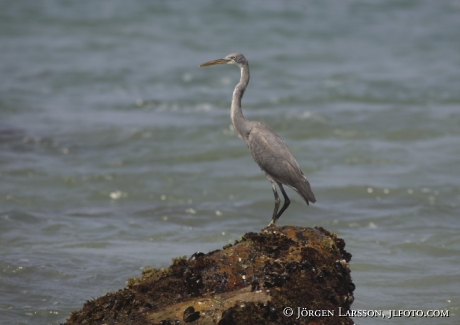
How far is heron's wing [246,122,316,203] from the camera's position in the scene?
664 cm

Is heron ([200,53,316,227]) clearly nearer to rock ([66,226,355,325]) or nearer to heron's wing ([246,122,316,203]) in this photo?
heron's wing ([246,122,316,203])

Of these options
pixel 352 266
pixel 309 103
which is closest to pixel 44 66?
pixel 309 103

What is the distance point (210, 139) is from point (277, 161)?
6.94m

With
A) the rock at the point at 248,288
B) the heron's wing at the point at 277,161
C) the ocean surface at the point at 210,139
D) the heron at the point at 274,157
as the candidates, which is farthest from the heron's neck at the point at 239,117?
the rock at the point at 248,288

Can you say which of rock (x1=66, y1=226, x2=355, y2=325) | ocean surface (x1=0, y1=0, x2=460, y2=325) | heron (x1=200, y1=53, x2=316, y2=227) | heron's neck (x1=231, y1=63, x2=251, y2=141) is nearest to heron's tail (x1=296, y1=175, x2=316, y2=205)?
heron (x1=200, y1=53, x2=316, y2=227)

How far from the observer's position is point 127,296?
488 centimetres

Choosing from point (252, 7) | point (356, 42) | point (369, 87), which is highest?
point (252, 7)

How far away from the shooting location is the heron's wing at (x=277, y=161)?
6.64 m

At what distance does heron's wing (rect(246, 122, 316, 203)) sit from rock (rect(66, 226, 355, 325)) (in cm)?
146

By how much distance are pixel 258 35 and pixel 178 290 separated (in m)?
18.7

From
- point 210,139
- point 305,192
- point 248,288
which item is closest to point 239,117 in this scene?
point 305,192

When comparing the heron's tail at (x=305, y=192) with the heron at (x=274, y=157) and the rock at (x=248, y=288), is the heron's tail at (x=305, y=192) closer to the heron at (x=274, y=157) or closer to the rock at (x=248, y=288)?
the heron at (x=274, y=157)

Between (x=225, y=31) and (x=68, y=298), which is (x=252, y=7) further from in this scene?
(x=68, y=298)

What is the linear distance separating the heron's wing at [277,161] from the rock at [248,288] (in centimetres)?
146
